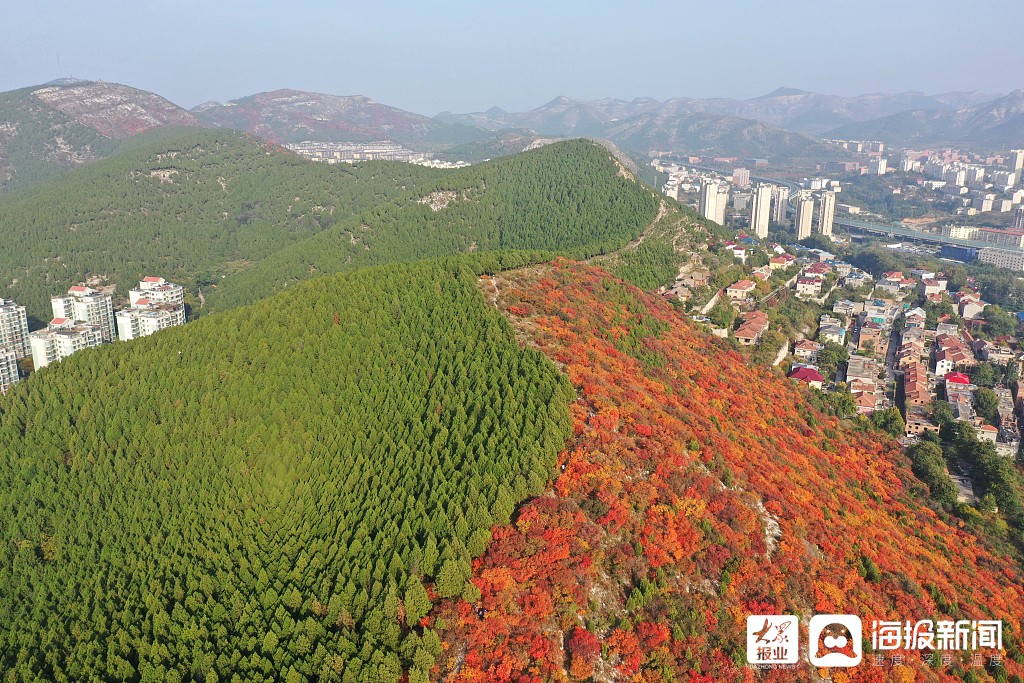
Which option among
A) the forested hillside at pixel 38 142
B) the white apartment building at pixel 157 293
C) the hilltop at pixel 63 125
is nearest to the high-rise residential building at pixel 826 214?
the white apartment building at pixel 157 293

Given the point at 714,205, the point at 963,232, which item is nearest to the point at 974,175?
the point at 963,232

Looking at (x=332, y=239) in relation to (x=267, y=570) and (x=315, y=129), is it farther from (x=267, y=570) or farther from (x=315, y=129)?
(x=315, y=129)

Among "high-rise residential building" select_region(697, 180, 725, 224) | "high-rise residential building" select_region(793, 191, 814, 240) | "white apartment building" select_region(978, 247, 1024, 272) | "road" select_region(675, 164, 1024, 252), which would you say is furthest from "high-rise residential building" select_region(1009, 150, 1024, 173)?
"high-rise residential building" select_region(697, 180, 725, 224)

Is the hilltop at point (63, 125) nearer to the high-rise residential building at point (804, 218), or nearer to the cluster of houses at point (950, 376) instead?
the high-rise residential building at point (804, 218)

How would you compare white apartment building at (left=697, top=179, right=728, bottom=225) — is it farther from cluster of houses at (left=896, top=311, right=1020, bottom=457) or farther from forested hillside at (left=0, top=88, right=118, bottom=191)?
forested hillside at (left=0, top=88, right=118, bottom=191)

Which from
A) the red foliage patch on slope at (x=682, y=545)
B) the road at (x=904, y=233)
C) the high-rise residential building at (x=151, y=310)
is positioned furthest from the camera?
the road at (x=904, y=233)

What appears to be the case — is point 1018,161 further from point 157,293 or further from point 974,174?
point 157,293
